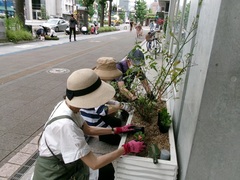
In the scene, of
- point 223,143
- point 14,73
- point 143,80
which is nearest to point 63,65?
point 14,73

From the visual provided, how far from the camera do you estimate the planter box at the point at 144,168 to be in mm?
1872

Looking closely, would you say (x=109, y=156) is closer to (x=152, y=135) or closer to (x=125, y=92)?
(x=152, y=135)

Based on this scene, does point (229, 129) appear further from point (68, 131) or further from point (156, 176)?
point (68, 131)

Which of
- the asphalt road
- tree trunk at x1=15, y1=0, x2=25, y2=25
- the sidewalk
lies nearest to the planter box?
the sidewalk

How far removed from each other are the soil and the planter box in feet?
0.48

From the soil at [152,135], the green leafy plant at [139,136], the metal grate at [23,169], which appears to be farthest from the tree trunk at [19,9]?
the green leafy plant at [139,136]

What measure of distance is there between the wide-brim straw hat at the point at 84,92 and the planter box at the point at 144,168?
589 millimetres

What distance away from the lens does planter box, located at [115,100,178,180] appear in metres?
1.87

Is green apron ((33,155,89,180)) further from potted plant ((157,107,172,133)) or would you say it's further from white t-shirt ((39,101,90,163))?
potted plant ((157,107,172,133))

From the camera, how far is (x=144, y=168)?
1920 mm

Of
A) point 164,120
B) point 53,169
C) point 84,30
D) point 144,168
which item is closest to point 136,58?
point 164,120

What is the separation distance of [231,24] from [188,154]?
97 centimetres

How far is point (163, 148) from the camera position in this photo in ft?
7.13

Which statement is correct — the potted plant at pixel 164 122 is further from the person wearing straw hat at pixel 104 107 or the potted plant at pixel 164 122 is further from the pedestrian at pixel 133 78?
the person wearing straw hat at pixel 104 107
